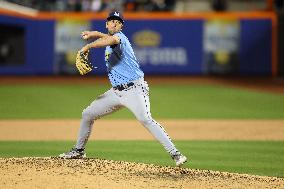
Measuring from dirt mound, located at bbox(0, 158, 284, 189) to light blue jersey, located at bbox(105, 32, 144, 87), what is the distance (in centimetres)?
104

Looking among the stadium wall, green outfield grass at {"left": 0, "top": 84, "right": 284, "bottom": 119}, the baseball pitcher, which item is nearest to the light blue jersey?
the baseball pitcher

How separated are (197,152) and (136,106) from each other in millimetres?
2410

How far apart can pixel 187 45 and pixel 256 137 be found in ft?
42.3

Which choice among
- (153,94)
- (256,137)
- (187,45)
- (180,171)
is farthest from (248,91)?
(180,171)

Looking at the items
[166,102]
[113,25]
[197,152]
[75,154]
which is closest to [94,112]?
[75,154]

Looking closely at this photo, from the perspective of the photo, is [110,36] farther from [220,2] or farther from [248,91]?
[220,2]

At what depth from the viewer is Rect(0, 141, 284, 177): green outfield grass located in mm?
8477

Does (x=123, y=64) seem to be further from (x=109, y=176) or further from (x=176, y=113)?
(x=176, y=113)

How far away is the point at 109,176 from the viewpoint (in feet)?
23.9

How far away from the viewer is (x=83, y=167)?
7719 mm

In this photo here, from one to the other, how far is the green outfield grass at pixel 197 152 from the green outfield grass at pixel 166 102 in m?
3.70

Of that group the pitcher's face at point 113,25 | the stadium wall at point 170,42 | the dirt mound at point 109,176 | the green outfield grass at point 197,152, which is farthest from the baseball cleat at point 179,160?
the stadium wall at point 170,42

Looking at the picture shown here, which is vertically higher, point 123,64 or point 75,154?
point 123,64

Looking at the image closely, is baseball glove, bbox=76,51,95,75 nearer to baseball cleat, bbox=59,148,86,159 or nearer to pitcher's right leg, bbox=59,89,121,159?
pitcher's right leg, bbox=59,89,121,159
